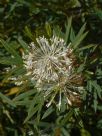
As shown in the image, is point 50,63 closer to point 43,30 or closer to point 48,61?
point 48,61

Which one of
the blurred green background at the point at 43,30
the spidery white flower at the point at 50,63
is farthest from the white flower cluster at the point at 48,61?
the blurred green background at the point at 43,30

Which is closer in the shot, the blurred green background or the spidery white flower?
the spidery white flower

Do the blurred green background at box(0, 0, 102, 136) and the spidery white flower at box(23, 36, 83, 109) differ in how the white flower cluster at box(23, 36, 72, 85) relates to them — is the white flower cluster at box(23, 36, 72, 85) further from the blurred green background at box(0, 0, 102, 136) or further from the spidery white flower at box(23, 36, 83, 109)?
the blurred green background at box(0, 0, 102, 136)

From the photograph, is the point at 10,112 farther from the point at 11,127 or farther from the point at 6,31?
the point at 6,31

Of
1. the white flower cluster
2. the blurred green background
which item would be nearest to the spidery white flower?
the white flower cluster

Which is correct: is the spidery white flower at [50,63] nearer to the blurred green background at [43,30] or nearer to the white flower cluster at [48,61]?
the white flower cluster at [48,61]

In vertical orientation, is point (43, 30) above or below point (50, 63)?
above

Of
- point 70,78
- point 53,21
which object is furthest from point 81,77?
point 53,21

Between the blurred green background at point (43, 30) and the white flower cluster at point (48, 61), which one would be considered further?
the blurred green background at point (43, 30)

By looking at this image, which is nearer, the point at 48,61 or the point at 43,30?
the point at 48,61

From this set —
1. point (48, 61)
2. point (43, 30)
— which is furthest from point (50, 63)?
point (43, 30)

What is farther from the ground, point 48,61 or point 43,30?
point 43,30
